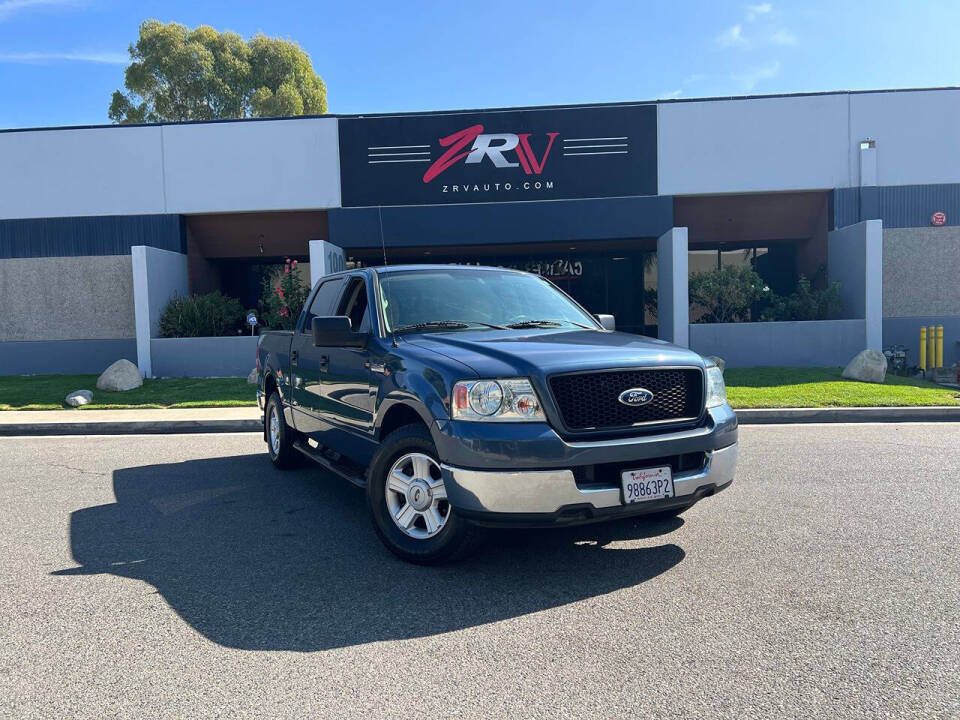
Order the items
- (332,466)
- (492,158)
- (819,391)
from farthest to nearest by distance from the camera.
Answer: (492,158), (819,391), (332,466)

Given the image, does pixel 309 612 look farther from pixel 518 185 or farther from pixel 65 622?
pixel 518 185

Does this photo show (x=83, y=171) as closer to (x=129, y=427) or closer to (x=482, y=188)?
(x=482, y=188)

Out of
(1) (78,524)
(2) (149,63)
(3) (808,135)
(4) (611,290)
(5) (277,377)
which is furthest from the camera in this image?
(2) (149,63)

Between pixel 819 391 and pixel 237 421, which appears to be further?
pixel 819 391

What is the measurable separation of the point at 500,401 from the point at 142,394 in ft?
40.4

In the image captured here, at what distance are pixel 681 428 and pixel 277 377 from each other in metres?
4.58

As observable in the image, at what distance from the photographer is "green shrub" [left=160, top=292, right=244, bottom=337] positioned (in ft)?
57.2

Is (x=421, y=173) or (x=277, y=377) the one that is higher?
(x=421, y=173)

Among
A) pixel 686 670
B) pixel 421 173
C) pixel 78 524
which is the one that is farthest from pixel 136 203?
pixel 686 670

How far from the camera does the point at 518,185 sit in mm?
18297

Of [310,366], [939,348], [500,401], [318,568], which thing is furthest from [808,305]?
[318,568]

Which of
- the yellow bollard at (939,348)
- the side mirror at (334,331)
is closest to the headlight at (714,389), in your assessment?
the side mirror at (334,331)

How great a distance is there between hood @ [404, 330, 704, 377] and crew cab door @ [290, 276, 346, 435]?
1.49 meters

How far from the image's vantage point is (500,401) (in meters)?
4.17
